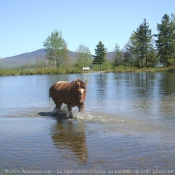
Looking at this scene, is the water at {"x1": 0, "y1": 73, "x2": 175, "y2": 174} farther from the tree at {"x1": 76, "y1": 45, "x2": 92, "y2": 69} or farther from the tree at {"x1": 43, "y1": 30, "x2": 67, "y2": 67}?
the tree at {"x1": 76, "y1": 45, "x2": 92, "y2": 69}

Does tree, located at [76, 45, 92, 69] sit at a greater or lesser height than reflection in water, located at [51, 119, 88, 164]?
greater

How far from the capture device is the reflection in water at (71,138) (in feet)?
21.5

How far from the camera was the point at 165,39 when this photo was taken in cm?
7681

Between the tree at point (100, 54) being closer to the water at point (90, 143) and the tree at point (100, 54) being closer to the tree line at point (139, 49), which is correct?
the tree line at point (139, 49)

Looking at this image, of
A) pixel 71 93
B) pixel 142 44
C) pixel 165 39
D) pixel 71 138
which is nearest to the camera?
pixel 71 138

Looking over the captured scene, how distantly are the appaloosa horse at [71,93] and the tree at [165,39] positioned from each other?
67.5 meters

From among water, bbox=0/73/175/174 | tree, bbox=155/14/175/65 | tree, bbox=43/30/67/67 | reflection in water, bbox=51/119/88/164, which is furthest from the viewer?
tree, bbox=43/30/67/67

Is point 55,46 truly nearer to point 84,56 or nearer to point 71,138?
point 84,56

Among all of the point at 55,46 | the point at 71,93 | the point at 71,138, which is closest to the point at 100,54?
the point at 55,46

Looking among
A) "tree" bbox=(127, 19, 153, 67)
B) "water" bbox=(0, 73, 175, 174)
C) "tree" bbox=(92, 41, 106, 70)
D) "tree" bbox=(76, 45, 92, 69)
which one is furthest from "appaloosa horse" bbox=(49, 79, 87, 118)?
"tree" bbox=(76, 45, 92, 69)

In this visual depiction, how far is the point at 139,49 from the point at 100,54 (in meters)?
18.4

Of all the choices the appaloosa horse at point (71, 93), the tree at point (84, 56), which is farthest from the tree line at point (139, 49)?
the appaloosa horse at point (71, 93)

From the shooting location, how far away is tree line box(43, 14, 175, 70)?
77.2 m

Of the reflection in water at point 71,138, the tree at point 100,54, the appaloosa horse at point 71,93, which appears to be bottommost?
the reflection in water at point 71,138
